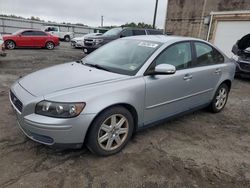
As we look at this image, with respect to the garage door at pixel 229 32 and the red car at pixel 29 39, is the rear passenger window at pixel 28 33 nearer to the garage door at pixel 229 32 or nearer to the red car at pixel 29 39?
the red car at pixel 29 39

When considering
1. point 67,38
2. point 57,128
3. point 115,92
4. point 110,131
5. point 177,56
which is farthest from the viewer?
point 67,38

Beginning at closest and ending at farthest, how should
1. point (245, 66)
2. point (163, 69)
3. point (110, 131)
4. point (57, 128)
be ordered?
point (57, 128), point (110, 131), point (163, 69), point (245, 66)

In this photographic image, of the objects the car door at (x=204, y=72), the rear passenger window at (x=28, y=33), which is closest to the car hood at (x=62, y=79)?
the car door at (x=204, y=72)

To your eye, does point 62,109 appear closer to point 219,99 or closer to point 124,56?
point 124,56

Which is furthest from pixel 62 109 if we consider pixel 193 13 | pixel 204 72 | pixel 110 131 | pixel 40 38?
pixel 40 38

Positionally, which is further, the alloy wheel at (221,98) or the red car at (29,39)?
the red car at (29,39)

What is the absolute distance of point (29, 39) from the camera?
15.4 metres

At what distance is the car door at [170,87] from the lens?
129 inches

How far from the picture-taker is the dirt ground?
2.58 meters

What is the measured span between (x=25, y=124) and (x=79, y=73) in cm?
98

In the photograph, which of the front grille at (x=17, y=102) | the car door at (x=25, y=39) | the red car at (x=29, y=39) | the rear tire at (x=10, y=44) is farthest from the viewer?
the car door at (x=25, y=39)

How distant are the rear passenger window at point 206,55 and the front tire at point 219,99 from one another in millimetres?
578

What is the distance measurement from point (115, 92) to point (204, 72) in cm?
197

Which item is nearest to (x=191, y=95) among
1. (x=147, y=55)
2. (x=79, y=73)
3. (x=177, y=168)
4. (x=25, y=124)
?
(x=147, y=55)
